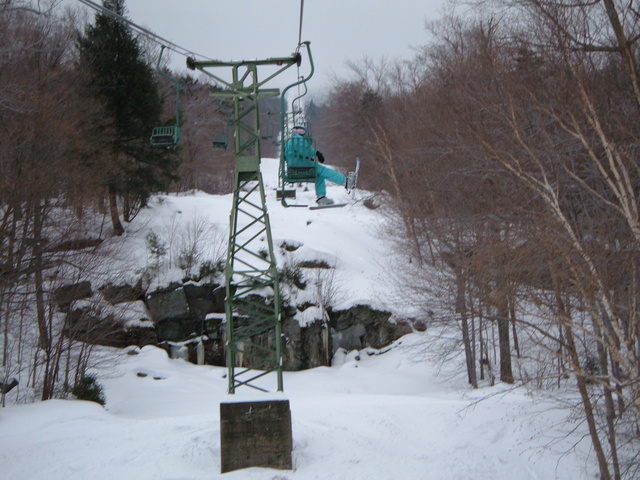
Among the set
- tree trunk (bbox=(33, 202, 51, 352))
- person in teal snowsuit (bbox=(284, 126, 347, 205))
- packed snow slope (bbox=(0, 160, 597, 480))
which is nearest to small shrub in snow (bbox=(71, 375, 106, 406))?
packed snow slope (bbox=(0, 160, 597, 480))

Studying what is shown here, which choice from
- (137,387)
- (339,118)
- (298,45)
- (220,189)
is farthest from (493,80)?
(220,189)

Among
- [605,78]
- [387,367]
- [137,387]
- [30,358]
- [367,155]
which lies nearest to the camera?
[605,78]

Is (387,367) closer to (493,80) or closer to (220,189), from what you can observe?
(493,80)

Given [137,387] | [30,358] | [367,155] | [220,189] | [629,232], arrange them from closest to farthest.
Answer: [629,232]
[30,358]
[137,387]
[367,155]
[220,189]

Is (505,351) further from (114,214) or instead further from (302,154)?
(114,214)

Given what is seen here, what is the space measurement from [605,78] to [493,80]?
7.07ft

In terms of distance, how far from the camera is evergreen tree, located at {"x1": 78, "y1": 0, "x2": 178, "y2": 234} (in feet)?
88.6

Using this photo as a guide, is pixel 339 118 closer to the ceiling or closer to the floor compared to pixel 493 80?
closer to the ceiling

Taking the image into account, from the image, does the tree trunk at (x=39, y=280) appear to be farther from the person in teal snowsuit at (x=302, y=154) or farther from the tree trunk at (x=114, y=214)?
the person in teal snowsuit at (x=302, y=154)

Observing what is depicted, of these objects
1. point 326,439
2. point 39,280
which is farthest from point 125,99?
point 326,439

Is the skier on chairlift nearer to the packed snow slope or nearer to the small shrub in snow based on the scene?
the packed snow slope

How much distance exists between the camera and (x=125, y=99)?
27.5 m

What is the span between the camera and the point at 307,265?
28.7 meters

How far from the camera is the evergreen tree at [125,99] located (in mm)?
27016
